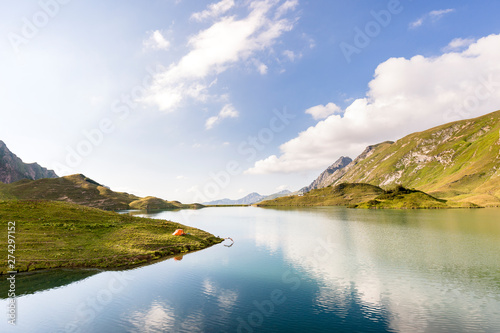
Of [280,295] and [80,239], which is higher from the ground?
[80,239]

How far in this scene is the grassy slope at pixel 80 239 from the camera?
48000mm

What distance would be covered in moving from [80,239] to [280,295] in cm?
5348

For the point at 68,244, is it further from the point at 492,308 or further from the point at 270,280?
the point at 492,308

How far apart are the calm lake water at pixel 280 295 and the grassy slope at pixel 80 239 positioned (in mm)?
5606

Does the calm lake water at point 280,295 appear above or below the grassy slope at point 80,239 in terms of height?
below

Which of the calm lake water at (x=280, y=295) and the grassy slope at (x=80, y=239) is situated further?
the grassy slope at (x=80, y=239)

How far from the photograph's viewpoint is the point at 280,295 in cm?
3262

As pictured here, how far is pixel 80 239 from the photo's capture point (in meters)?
57.9

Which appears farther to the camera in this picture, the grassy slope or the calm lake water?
the grassy slope

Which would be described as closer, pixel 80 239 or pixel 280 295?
pixel 280 295

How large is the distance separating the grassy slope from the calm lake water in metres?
5.61

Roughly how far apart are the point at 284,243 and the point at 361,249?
858 inches

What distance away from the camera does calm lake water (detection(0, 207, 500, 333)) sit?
977 inches

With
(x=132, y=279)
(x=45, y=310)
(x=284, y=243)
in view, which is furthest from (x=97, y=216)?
(x=284, y=243)
